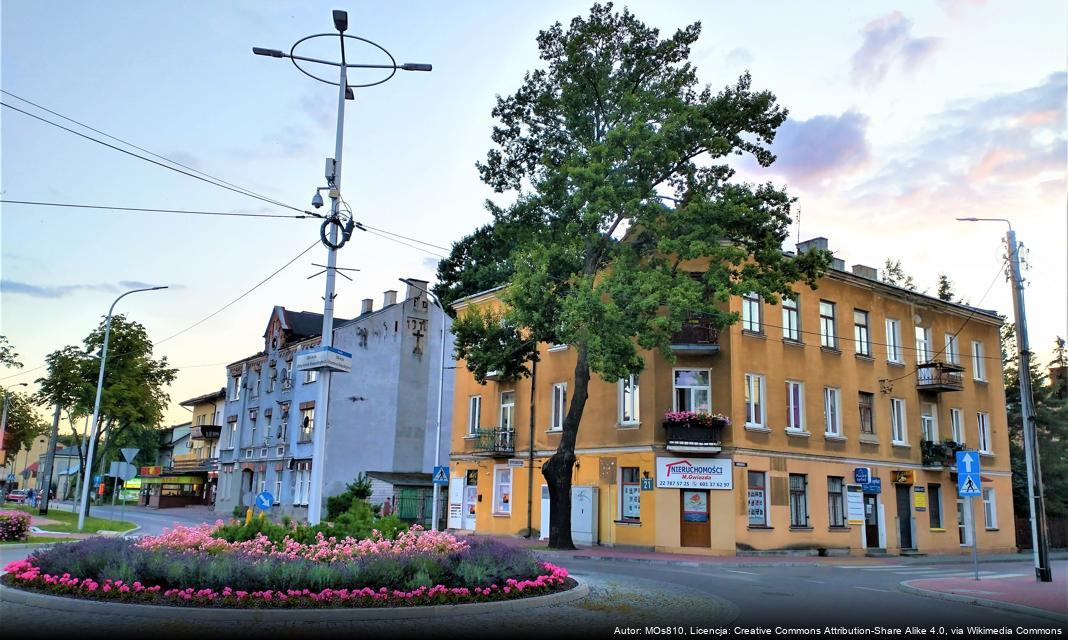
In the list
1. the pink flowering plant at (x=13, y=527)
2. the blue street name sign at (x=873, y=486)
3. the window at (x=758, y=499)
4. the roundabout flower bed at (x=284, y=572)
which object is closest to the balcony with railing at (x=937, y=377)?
the blue street name sign at (x=873, y=486)

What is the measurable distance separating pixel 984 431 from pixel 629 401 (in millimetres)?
18906

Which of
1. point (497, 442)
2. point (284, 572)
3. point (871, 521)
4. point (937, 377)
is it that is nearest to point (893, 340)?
point (937, 377)

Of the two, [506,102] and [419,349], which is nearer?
[506,102]

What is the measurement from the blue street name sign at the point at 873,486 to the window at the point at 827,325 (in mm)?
5340

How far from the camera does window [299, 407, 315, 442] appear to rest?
158ft

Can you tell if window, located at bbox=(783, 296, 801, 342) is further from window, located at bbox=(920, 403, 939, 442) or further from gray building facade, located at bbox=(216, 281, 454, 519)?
gray building facade, located at bbox=(216, 281, 454, 519)

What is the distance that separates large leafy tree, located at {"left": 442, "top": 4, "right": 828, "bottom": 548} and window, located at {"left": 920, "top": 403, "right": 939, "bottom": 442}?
1256 cm

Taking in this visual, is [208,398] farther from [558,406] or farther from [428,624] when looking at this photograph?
[428,624]

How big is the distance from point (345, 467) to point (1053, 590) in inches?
1408

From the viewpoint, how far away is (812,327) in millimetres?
32656

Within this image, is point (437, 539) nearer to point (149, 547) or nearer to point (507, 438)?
point (149, 547)

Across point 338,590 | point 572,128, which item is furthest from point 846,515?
point 338,590

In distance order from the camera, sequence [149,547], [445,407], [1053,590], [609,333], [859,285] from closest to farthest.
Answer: [149,547] → [1053,590] → [609,333] → [859,285] → [445,407]

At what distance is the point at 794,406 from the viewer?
3153 cm
